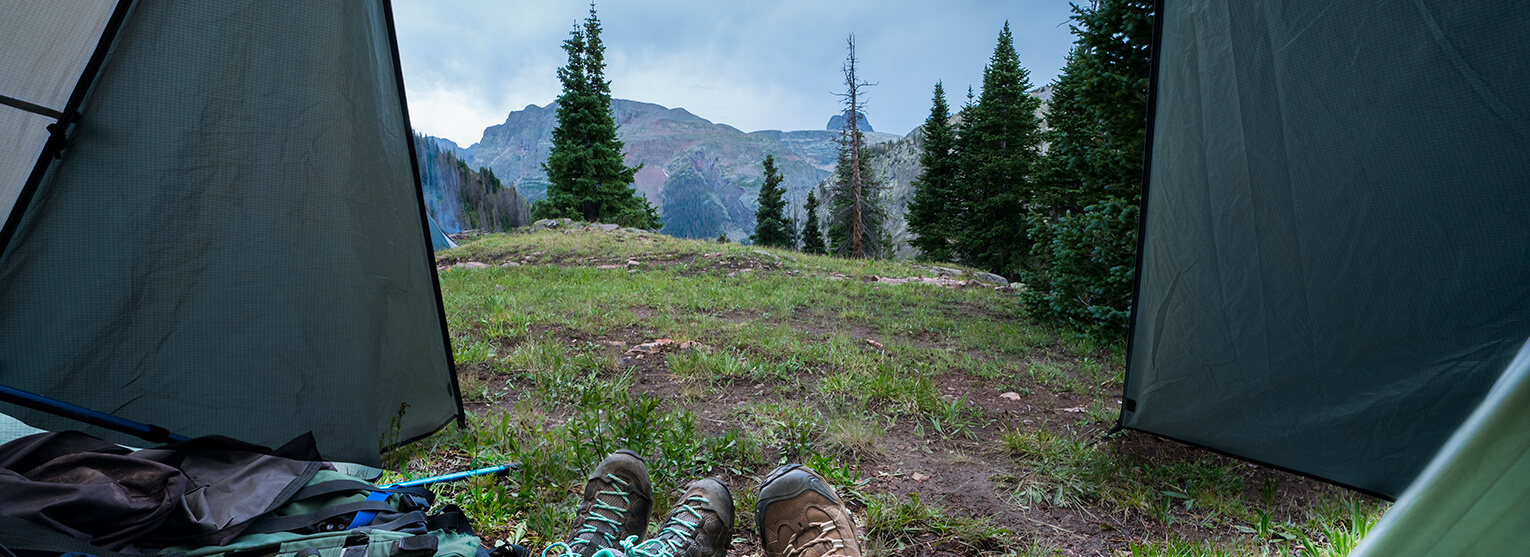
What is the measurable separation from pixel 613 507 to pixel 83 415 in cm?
163

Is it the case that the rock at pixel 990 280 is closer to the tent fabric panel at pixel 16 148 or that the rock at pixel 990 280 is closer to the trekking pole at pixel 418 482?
the trekking pole at pixel 418 482

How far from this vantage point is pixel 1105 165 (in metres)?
4.82

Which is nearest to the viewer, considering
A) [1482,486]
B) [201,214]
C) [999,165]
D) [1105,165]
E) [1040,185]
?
[1482,486]

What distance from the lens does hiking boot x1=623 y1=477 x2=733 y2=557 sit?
161 centimetres

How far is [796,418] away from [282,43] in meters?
2.53

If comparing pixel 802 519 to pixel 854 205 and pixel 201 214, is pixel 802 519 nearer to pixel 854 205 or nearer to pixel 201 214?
pixel 201 214

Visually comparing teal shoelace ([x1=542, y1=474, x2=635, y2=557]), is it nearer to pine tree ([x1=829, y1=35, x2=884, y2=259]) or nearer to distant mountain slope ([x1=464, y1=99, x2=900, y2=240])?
pine tree ([x1=829, y1=35, x2=884, y2=259])

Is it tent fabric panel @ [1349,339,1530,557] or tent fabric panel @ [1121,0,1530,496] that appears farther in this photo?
tent fabric panel @ [1121,0,1530,496]

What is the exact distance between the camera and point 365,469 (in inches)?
73.8

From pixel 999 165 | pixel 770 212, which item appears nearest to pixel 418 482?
pixel 999 165

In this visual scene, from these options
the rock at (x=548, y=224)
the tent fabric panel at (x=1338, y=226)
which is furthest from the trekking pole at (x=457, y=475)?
the rock at (x=548, y=224)

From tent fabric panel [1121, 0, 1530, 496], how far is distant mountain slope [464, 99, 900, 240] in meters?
112

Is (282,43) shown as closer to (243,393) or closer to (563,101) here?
(243,393)

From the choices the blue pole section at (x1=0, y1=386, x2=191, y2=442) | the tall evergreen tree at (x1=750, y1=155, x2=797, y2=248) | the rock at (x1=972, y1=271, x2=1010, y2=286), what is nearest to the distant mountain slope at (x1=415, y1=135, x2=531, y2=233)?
the tall evergreen tree at (x1=750, y1=155, x2=797, y2=248)
